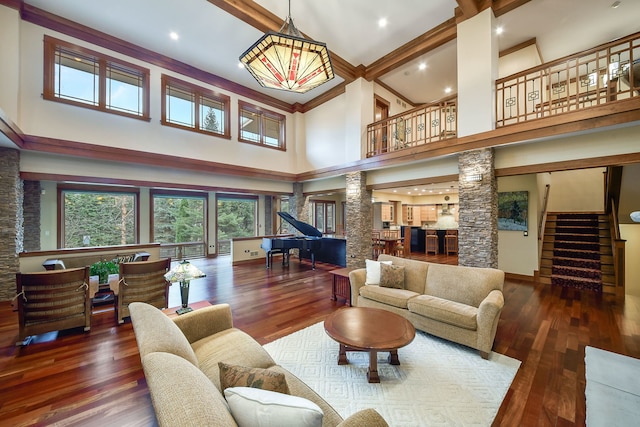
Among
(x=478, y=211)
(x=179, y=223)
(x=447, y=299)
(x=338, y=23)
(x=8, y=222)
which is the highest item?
(x=338, y=23)

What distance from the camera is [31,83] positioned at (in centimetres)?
486

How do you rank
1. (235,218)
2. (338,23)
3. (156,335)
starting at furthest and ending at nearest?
(235,218) < (338,23) < (156,335)

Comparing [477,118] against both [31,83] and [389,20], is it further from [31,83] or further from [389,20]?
[31,83]

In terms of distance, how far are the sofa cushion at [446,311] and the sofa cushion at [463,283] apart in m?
0.18

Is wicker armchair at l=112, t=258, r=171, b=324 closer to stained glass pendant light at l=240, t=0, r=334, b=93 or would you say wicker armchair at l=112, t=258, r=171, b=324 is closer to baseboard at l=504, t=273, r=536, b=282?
stained glass pendant light at l=240, t=0, r=334, b=93

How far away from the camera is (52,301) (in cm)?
317

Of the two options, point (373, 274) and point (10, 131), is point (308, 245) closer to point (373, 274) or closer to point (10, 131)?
point (373, 274)

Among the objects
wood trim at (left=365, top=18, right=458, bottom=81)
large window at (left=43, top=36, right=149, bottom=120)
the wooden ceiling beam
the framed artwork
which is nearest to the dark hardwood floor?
the framed artwork

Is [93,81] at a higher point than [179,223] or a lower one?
higher

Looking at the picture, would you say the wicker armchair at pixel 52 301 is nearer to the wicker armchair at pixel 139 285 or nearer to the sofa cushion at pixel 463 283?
the wicker armchair at pixel 139 285

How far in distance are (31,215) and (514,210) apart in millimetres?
12498

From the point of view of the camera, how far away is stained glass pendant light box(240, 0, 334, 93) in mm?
3383

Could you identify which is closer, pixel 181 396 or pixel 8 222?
pixel 181 396

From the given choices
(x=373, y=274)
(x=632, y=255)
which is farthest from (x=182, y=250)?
(x=632, y=255)
